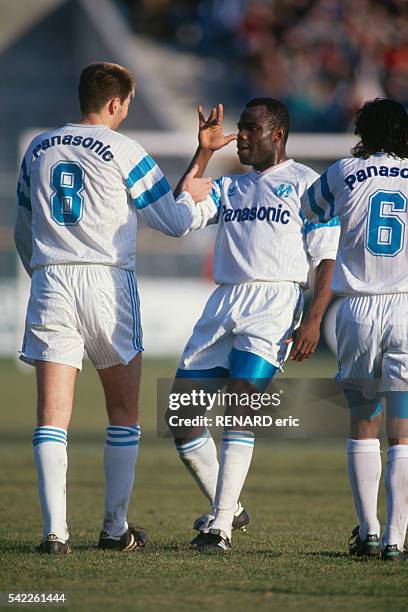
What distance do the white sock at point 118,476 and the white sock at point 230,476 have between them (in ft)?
1.45

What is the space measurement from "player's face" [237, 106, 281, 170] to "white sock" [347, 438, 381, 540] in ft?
5.10

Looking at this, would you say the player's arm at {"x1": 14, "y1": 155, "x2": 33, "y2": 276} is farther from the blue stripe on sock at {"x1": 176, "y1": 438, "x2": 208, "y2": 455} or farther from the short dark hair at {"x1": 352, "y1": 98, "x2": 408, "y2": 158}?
the short dark hair at {"x1": 352, "y1": 98, "x2": 408, "y2": 158}

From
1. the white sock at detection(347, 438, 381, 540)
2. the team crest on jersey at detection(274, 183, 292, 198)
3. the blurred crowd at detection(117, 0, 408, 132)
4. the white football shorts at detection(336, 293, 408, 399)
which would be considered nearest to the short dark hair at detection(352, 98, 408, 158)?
the team crest on jersey at detection(274, 183, 292, 198)

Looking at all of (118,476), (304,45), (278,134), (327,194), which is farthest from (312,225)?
(304,45)

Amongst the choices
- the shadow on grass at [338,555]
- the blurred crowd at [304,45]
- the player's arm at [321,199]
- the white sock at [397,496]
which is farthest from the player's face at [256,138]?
the blurred crowd at [304,45]

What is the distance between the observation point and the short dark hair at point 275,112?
5844 mm

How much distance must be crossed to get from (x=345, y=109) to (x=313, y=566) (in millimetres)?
18486

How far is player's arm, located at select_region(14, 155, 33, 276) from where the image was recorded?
5.69 metres

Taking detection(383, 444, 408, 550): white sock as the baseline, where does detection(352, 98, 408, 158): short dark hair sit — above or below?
above

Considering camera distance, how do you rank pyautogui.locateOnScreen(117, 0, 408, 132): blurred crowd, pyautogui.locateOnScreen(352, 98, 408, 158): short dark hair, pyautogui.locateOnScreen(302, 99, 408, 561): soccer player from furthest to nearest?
pyautogui.locateOnScreen(117, 0, 408, 132): blurred crowd < pyautogui.locateOnScreen(352, 98, 408, 158): short dark hair < pyautogui.locateOnScreen(302, 99, 408, 561): soccer player

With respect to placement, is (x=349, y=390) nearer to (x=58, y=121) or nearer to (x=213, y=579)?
(x=213, y=579)

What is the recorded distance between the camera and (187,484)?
29.6 ft

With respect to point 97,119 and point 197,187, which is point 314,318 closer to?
point 197,187

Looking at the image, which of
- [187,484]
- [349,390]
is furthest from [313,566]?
[187,484]
